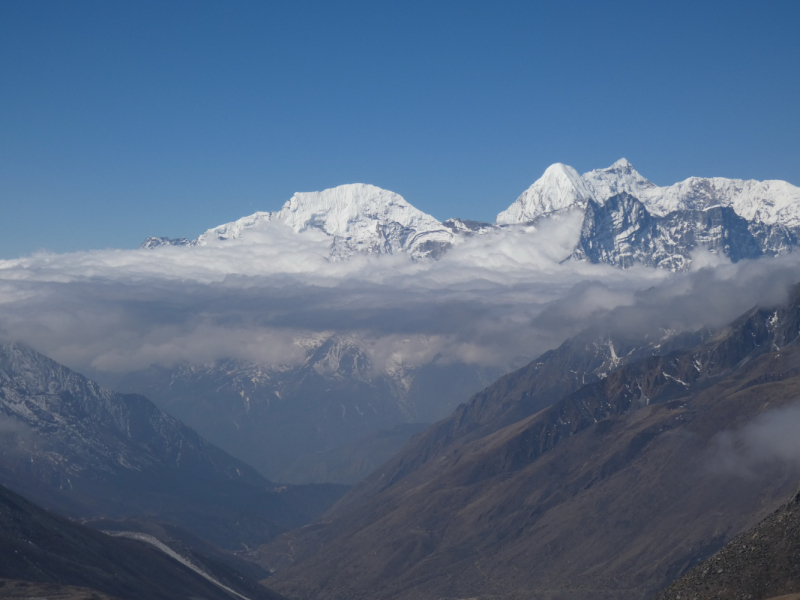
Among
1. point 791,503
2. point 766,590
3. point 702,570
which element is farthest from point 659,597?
point 791,503

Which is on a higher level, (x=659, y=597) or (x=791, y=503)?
(x=791, y=503)

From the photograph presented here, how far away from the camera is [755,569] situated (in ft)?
516

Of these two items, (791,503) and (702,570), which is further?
(791,503)

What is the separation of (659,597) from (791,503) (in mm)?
33588

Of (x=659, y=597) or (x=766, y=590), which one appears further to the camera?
(x=659, y=597)

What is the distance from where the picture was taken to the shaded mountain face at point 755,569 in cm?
15338

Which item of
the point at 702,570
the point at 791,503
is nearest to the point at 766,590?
the point at 702,570

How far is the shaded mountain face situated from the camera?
15338 cm

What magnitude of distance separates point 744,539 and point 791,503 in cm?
1418

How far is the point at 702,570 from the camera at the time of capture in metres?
161

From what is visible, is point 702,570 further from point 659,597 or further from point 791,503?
point 791,503

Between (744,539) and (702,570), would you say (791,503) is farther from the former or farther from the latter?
(702,570)

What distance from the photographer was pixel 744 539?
167125mm

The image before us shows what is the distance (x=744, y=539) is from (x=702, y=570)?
1225 cm
